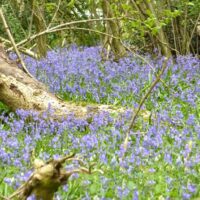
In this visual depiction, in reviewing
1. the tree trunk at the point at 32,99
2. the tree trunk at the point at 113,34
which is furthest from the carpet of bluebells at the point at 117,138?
the tree trunk at the point at 113,34

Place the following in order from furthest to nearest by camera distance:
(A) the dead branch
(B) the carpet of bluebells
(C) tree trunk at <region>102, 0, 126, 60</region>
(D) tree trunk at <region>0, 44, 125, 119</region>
Result: (C) tree trunk at <region>102, 0, 126, 60</region>, (D) tree trunk at <region>0, 44, 125, 119</region>, (B) the carpet of bluebells, (A) the dead branch

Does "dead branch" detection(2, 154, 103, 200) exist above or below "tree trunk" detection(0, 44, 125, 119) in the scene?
above

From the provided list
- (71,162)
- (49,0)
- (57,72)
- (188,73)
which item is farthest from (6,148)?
(49,0)

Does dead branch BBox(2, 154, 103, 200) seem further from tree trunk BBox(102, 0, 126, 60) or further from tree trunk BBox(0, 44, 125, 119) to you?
tree trunk BBox(102, 0, 126, 60)

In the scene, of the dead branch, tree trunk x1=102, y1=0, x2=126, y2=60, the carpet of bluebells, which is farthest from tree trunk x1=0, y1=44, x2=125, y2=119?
tree trunk x1=102, y1=0, x2=126, y2=60

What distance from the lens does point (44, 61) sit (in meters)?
8.91

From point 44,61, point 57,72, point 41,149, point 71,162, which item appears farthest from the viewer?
point 44,61

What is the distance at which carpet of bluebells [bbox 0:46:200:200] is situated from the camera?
339 centimetres

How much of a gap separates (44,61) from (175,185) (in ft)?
19.0

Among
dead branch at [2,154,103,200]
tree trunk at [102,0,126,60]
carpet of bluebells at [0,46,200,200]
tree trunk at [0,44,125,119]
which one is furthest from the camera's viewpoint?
tree trunk at [102,0,126,60]

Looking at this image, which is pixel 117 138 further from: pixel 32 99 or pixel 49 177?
pixel 49 177

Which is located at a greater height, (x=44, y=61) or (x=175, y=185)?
(x=175, y=185)

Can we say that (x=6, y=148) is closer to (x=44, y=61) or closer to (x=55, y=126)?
(x=55, y=126)

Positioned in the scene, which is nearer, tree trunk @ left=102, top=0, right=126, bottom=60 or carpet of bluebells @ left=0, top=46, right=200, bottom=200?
carpet of bluebells @ left=0, top=46, right=200, bottom=200
